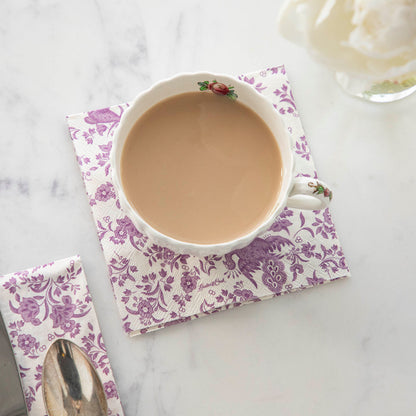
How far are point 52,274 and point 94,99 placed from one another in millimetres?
272

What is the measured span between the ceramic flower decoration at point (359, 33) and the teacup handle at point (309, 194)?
0.53 ft

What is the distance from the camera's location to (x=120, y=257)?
0.86 m

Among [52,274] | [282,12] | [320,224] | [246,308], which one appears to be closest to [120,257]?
[52,274]

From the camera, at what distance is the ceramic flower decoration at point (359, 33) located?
0.72 metres

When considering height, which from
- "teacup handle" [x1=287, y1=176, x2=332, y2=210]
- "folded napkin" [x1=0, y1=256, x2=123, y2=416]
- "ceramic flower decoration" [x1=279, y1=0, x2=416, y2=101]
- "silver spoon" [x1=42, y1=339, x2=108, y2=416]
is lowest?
"silver spoon" [x1=42, y1=339, x2=108, y2=416]

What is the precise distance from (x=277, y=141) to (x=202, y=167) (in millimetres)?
111

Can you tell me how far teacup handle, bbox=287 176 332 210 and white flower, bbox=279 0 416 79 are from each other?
0.16 meters

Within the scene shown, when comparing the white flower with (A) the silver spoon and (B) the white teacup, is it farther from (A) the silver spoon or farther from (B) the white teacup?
(A) the silver spoon

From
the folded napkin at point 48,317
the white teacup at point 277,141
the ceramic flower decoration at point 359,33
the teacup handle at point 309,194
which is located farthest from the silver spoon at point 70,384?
the ceramic flower decoration at point 359,33

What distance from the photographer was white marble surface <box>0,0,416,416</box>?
0.87 metres

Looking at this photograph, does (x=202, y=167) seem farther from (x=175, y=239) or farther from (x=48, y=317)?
(x=48, y=317)

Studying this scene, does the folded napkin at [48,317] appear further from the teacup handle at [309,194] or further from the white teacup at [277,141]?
the teacup handle at [309,194]

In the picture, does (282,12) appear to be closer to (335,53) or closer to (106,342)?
(335,53)

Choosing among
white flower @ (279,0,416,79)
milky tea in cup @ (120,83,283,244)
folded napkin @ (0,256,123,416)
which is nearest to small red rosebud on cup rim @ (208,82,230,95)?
milky tea in cup @ (120,83,283,244)
